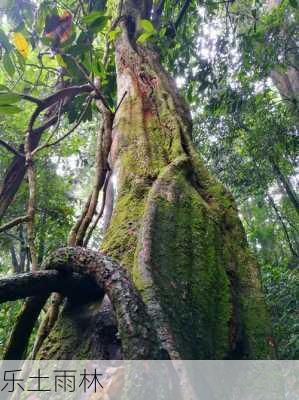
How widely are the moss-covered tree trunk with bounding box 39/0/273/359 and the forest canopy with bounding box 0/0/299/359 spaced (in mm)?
71

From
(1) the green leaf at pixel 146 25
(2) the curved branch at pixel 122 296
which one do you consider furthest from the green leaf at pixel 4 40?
(2) the curved branch at pixel 122 296

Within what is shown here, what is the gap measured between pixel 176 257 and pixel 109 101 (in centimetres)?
220

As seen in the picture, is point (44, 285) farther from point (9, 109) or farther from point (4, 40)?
point (4, 40)

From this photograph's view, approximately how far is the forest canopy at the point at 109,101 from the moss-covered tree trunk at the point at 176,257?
71 mm

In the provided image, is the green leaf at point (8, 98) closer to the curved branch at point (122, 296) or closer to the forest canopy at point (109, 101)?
the forest canopy at point (109, 101)

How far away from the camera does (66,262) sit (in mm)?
838

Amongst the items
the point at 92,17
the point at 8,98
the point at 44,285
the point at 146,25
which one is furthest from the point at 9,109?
the point at 146,25

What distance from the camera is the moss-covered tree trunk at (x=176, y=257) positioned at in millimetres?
863

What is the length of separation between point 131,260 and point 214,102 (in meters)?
3.36

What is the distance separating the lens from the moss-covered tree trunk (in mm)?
863

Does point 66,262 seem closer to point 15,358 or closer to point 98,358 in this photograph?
point 98,358

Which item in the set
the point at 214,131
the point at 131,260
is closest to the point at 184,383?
the point at 131,260

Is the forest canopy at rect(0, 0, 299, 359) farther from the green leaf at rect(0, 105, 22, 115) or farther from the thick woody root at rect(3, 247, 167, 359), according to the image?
the thick woody root at rect(3, 247, 167, 359)

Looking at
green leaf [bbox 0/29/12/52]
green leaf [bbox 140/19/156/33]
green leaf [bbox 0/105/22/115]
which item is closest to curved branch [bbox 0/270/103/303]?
green leaf [bbox 0/105/22/115]
